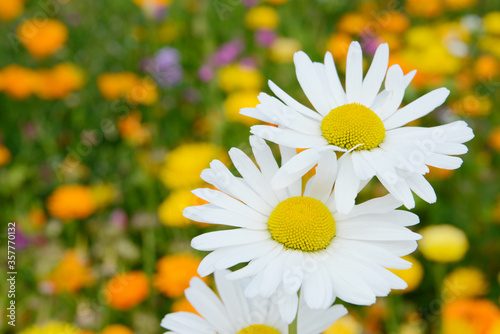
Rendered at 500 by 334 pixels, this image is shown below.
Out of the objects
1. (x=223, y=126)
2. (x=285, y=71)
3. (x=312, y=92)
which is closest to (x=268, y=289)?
(x=312, y=92)

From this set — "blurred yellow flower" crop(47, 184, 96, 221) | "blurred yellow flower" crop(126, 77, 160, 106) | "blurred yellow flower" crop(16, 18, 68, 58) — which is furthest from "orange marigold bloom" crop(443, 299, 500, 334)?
"blurred yellow flower" crop(16, 18, 68, 58)

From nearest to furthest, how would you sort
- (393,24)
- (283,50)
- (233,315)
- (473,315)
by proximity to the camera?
(233,315), (473,315), (283,50), (393,24)

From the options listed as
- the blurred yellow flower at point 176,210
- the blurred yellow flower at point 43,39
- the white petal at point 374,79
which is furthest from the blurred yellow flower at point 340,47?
the white petal at point 374,79

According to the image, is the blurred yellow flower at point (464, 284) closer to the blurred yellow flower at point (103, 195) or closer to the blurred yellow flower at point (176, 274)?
the blurred yellow flower at point (176, 274)

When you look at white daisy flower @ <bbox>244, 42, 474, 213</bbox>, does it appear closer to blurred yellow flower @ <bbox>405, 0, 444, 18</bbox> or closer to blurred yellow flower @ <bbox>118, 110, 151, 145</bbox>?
blurred yellow flower @ <bbox>118, 110, 151, 145</bbox>

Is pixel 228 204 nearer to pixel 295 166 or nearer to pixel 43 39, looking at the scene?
pixel 295 166

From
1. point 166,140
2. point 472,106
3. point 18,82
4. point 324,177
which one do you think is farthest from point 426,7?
point 324,177
